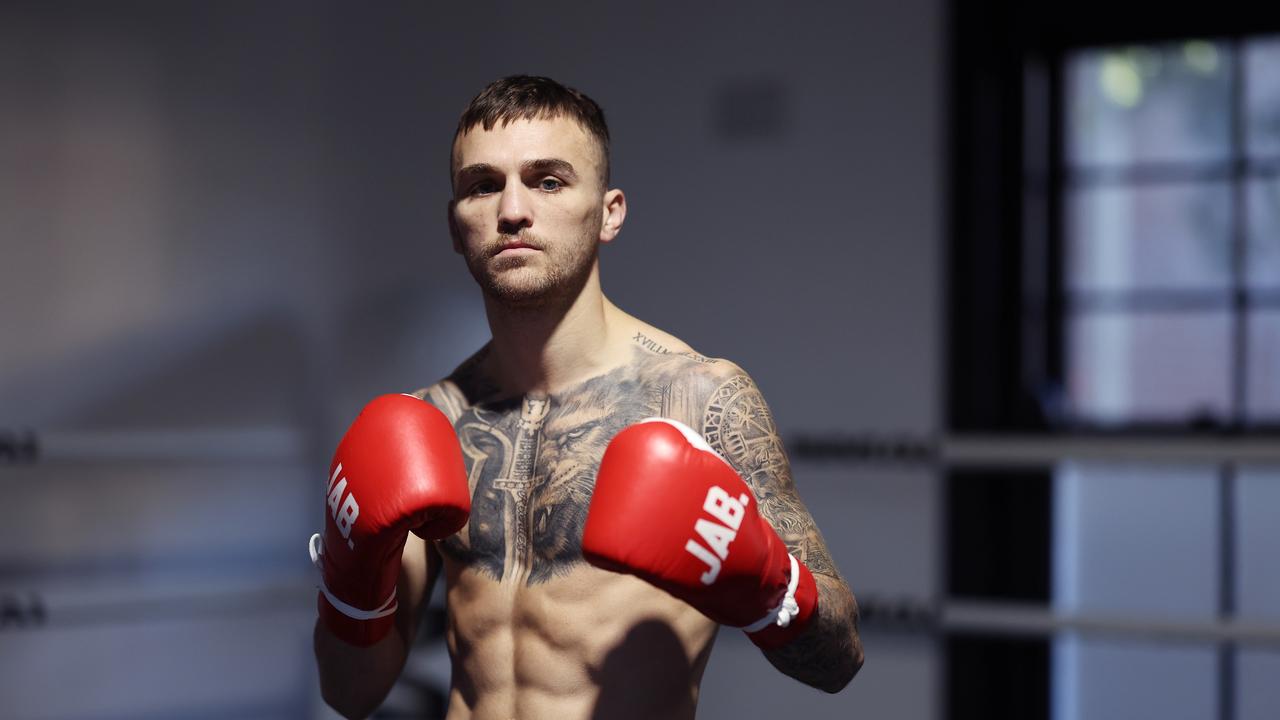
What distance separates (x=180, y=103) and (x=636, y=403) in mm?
2146

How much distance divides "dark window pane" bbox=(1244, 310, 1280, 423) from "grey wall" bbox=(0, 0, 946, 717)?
745 mm

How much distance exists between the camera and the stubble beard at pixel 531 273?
1.31m

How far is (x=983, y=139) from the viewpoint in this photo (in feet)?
10.2

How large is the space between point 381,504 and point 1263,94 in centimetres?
257

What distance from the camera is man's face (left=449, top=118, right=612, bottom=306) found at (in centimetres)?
131

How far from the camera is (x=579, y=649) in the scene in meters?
1.28

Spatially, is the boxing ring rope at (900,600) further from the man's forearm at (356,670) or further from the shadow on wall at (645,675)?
the shadow on wall at (645,675)

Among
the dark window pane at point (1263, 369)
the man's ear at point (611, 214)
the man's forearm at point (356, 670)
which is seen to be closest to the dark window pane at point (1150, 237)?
the dark window pane at point (1263, 369)

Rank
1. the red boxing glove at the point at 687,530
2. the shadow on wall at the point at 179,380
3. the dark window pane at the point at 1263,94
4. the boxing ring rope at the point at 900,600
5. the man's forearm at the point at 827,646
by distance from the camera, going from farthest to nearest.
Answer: the dark window pane at the point at 1263,94
the shadow on wall at the point at 179,380
the boxing ring rope at the point at 900,600
the man's forearm at the point at 827,646
the red boxing glove at the point at 687,530

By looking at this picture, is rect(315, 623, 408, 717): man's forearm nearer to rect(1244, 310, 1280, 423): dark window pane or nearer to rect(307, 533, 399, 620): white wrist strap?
rect(307, 533, 399, 620): white wrist strap

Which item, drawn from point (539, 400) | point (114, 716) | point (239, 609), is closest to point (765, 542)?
point (539, 400)

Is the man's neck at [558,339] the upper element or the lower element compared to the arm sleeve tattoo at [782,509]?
upper

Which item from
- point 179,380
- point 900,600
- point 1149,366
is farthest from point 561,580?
point 1149,366

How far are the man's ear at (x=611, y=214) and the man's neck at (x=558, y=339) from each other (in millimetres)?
46
